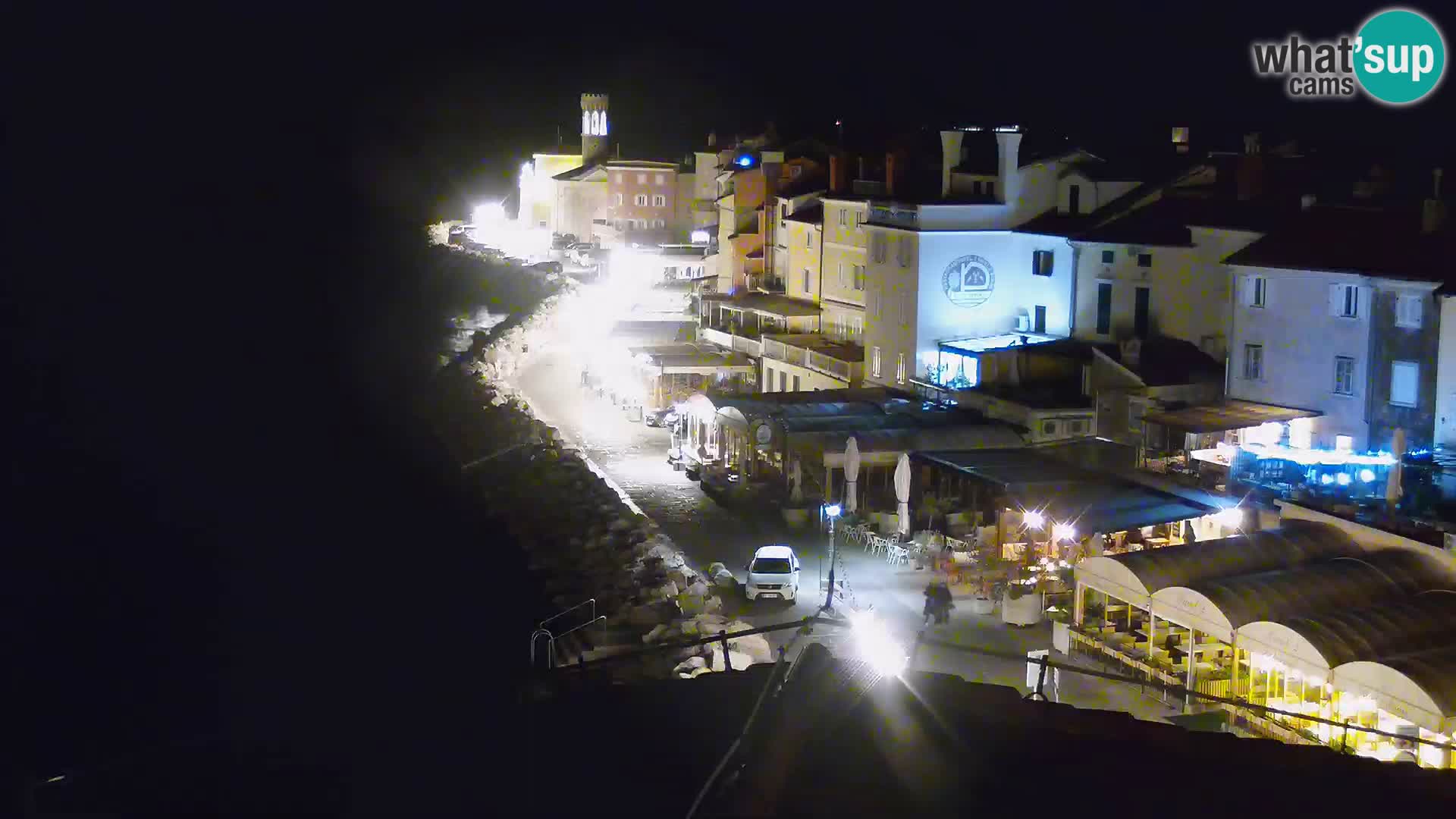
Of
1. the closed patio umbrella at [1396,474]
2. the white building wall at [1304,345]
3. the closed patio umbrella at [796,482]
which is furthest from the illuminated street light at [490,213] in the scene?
the closed patio umbrella at [1396,474]

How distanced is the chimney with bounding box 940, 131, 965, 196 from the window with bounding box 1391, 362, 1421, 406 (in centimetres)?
1120

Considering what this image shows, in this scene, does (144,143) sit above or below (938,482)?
above

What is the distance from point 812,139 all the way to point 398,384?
17.2m

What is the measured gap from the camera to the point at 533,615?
22703 millimetres

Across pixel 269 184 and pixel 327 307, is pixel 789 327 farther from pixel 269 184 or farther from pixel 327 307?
pixel 269 184

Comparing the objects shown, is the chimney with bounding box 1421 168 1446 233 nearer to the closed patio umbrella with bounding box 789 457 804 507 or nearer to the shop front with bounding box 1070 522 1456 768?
the shop front with bounding box 1070 522 1456 768

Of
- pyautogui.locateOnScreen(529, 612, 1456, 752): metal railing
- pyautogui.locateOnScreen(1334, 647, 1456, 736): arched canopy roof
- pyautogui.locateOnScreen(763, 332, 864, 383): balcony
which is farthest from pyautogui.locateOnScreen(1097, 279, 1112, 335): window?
pyautogui.locateOnScreen(1334, 647, 1456, 736): arched canopy roof

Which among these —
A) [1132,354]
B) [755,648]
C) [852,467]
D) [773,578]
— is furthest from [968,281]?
[755,648]

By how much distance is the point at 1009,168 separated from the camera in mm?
31141

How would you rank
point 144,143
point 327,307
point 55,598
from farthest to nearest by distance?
point 144,143 < point 327,307 < point 55,598

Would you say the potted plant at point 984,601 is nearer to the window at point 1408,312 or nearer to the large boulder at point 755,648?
the large boulder at point 755,648

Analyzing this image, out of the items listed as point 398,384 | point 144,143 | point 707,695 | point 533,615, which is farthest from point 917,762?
point 144,143

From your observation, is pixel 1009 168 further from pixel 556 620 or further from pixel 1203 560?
pixel 1203 560

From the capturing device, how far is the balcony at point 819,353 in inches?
1272
